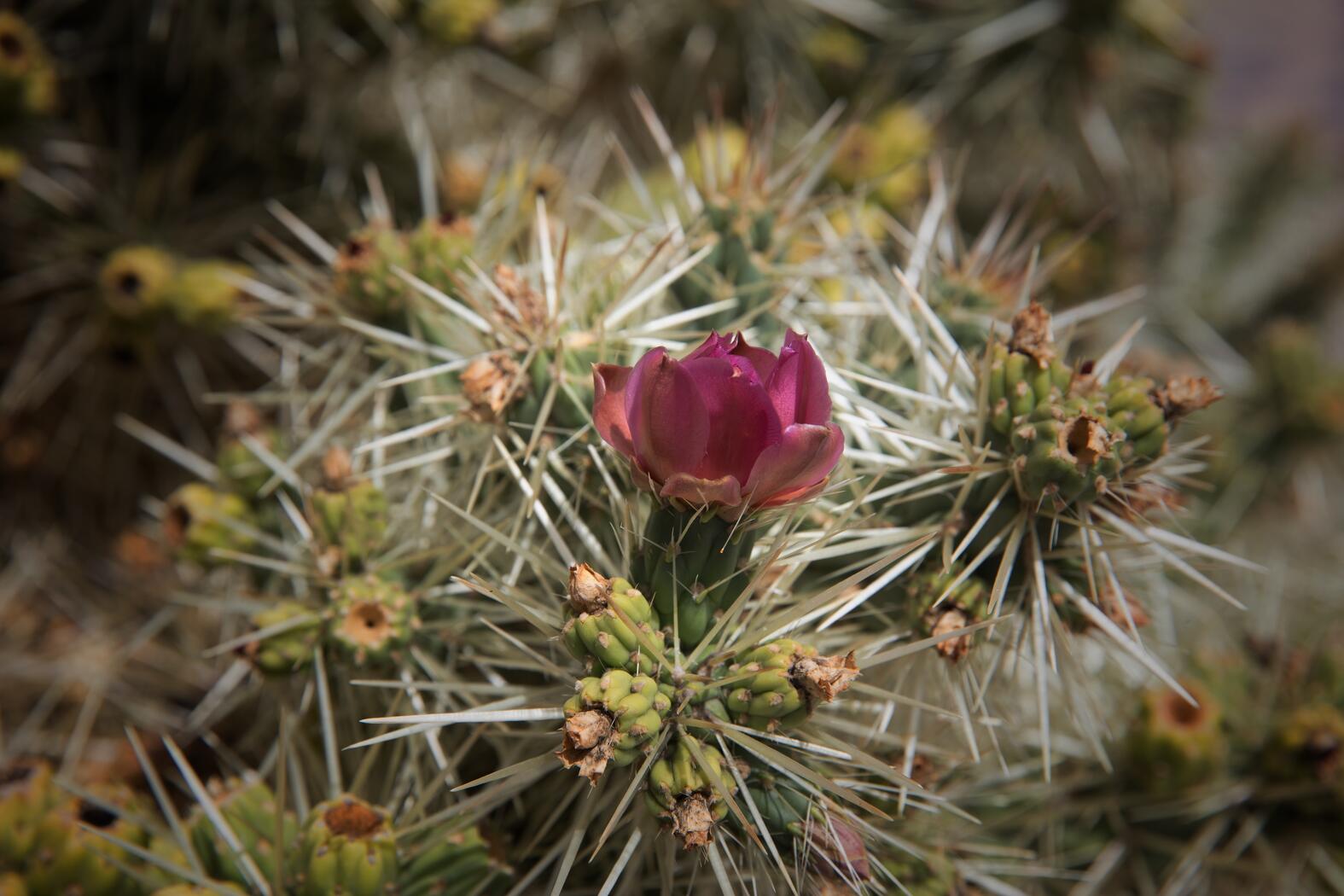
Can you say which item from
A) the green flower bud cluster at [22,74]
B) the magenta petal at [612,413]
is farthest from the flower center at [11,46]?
the magenta petal at [612,413]

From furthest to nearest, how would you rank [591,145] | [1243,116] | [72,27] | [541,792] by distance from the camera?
[1243,116], [591,145], [72,27], [541,792]

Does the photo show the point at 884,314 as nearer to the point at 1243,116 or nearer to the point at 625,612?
the point at 625,612

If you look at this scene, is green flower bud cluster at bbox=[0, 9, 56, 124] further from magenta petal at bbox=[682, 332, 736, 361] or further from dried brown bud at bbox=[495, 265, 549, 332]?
magenta petal at bbox=[682, 332, 736, 361]

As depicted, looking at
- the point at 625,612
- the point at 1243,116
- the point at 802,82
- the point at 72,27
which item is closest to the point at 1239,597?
the point at 802,82

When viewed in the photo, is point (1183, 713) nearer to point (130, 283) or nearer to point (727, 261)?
point (727, 261)

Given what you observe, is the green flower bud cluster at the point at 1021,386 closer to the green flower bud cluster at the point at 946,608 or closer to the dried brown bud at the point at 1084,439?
the dried brown bud at the point at 1084,439

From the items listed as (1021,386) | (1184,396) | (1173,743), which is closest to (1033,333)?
(1021,386)
